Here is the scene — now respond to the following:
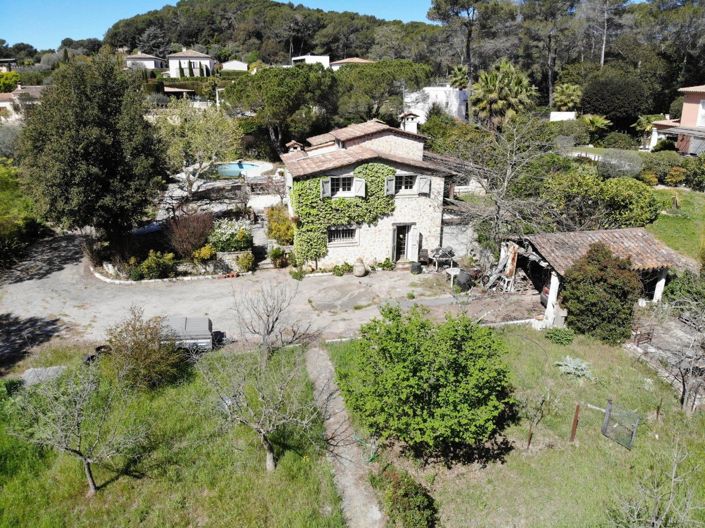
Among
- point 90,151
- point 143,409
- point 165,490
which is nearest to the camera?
point 165,490

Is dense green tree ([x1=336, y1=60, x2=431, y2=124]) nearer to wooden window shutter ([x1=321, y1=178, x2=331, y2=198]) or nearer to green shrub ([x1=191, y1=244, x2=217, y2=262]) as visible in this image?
wooden window shutter ([x1=321, y1=178, x2=331, y2=198])

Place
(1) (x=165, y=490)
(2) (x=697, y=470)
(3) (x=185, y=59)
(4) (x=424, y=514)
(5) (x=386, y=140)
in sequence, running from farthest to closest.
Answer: (3) (x=185, y=59), (5) (x=386, y=140), (2) (x=697, y=470), (1) (x=165, y=490), (4) (x=424, y=514)

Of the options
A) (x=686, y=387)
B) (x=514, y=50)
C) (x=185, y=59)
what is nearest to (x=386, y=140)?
(x=686, y=387)

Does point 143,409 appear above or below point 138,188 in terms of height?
below

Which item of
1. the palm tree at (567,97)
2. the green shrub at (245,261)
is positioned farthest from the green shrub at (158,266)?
the palm tree at (567,97)

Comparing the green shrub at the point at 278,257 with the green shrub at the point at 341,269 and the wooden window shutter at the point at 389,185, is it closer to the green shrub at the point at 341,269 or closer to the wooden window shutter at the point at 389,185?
the green shrub at the point at 341,269

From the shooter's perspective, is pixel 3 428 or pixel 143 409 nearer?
pixel 3 428

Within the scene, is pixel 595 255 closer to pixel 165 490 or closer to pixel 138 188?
pixel 165 490

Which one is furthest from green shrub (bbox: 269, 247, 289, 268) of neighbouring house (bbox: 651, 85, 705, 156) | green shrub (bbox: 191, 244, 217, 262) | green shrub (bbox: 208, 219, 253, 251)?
neighbouring house (bbox: 651, 85, 705, 156)
